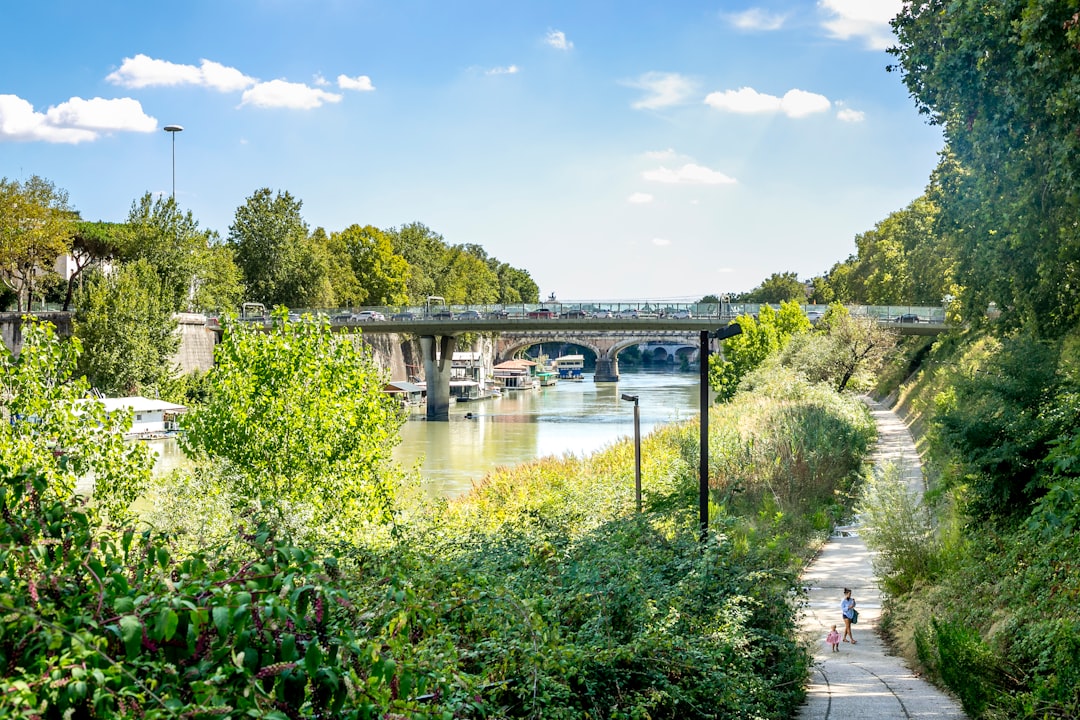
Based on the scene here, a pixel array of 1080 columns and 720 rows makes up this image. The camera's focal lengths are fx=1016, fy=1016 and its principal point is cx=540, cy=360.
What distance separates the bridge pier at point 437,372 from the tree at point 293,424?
4782 cm

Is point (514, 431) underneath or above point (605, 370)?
underneath

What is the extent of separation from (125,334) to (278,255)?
2851 centimetres

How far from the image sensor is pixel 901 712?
10609 millimetres

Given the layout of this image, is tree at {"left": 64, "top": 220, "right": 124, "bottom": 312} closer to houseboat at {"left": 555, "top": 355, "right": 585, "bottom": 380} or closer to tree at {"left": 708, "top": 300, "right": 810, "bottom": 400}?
tree at {"left": 708, "top": 300, "right": 810, "bottom": 400}

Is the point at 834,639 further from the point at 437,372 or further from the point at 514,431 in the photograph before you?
the point at 437,372

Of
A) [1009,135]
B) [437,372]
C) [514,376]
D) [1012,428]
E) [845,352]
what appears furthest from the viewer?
[514,376]

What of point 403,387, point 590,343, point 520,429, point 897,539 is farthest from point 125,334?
point 590,343

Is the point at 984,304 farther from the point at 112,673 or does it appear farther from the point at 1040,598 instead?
the point at 112,673

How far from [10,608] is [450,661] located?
2.33 meters

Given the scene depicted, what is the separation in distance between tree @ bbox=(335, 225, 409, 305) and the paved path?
224 ft

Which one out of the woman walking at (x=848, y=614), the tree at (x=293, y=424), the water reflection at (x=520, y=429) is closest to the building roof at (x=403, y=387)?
the water reflection at (x=520, y=429)

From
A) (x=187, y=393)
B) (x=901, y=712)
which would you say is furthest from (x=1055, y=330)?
(x=187, y=393)

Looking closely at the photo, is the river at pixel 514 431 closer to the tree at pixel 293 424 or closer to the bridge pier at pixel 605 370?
the tree at pixel 293 424

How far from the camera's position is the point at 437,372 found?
7200cm
